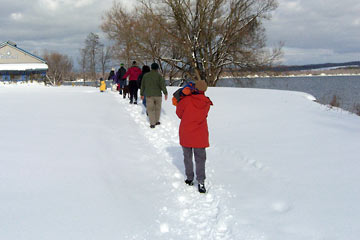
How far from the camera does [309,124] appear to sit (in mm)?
6945

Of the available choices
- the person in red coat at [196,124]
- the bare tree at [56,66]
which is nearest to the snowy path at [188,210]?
the person in red coat at [196,124]

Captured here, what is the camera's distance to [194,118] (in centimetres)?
393

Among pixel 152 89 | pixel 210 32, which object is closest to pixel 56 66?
pixel 210 32

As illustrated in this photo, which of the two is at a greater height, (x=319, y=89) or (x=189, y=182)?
(x=319, y=89)

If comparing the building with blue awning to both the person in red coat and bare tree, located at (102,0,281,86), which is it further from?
the person in red coat

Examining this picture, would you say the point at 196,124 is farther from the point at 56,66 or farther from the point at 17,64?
the point at 56,66

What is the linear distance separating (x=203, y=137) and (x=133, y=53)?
24.0 m

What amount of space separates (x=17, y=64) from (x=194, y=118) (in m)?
48.4

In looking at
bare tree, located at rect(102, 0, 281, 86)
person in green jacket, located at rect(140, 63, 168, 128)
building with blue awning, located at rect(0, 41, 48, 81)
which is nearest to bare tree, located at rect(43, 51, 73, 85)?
building with blue awning, located at rect(0, 41, 48, 81)

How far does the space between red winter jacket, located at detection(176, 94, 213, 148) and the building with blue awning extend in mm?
45906

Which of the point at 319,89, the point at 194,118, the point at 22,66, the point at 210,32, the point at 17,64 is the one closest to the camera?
the point at 194,118

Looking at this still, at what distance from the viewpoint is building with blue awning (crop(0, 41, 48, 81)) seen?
4209cm

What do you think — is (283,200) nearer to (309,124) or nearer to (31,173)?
(31,173)

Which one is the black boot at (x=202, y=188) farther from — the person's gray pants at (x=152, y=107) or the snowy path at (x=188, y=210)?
the person's gray pants at (x=152, y=107)
